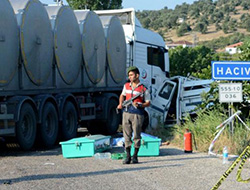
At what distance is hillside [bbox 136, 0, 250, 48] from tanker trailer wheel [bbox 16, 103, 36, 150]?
85437 millimetres

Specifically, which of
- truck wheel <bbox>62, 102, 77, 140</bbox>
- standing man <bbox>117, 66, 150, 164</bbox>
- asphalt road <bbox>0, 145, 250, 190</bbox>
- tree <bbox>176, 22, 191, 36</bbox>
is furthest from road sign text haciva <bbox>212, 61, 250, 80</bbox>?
tree <bbox>176, 22, 191, 36</bbox>

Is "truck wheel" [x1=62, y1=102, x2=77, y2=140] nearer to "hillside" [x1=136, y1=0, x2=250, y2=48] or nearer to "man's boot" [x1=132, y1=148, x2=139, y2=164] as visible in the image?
"man's boot" [x1=132, y1=148, x2=139, y2=164]

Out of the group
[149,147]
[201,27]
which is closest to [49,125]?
[149,147]

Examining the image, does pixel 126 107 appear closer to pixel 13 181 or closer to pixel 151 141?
pixel 151 141

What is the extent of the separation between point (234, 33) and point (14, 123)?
97.8 m

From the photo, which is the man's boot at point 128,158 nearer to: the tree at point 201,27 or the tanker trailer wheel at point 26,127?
the tanker trailer wheel at point 26,127

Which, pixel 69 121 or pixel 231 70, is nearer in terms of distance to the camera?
pixel 231 70

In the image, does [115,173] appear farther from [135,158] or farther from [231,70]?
[231,70]

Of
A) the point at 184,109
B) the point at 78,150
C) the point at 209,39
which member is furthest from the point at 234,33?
the point at 78,150

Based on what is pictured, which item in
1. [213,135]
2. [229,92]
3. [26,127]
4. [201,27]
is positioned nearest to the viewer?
[229,92]

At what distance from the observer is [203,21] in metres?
121

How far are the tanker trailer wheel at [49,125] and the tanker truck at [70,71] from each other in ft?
0.08

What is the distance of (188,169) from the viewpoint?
32.7ft

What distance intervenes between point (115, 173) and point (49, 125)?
17.0ft
